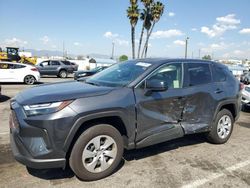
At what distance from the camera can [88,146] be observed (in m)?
3.55

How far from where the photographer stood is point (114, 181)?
368 cm

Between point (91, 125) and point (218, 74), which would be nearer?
point (91, 125)

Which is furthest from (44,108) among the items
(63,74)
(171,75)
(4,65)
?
(63,74)

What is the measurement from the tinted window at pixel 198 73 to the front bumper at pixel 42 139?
248cm

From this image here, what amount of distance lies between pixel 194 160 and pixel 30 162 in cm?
269

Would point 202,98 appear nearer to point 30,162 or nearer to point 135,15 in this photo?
point 30,162

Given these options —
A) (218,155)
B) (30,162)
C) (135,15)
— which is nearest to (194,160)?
(218,155)

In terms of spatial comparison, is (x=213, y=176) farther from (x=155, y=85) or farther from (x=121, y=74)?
(x=121, y=74)

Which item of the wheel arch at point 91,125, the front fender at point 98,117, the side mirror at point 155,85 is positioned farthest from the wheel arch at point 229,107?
the wheel arch at point 91,125

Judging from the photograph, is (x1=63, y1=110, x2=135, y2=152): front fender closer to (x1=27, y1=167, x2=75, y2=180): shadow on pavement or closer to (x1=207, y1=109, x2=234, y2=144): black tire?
(x1=27, y1=167, x2=75, y2=180): shadow on pavement

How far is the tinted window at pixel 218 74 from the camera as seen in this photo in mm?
5367

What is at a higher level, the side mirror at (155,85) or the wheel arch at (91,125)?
the side mirror at (155,85)

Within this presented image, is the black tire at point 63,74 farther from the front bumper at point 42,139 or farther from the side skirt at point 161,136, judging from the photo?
the front bumper at point 42,139

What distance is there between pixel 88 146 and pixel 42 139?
0.62 m
